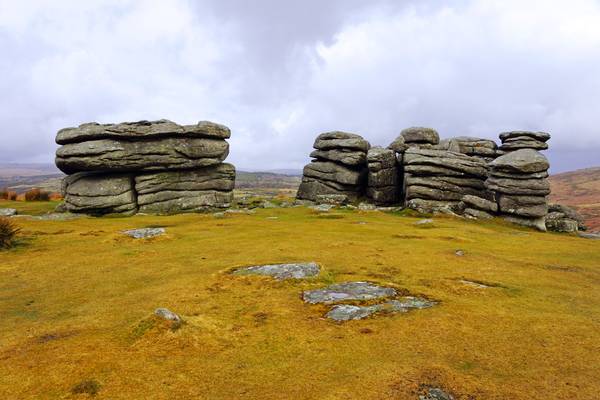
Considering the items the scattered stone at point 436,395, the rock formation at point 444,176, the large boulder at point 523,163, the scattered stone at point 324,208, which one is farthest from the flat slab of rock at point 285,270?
the large boulder at point 523,163

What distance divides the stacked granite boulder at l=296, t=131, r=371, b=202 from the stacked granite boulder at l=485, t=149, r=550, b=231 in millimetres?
22953

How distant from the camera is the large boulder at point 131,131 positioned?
55000mm

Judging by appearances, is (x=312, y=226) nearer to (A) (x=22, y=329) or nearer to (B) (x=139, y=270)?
(B) (x=139, y=270)

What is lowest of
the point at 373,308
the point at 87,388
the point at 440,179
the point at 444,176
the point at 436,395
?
the point at 436,395

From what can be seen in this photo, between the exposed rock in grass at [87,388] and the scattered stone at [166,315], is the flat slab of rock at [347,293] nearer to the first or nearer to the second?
the scattered stone at [166,315]

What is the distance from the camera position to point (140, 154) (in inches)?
2205

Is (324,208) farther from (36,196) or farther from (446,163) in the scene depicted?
(36,196)

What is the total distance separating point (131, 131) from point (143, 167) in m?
5.06

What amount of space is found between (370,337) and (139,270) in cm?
1654

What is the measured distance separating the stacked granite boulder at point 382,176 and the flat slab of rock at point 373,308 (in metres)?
49.6

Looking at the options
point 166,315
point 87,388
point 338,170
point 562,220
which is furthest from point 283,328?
point 338,170

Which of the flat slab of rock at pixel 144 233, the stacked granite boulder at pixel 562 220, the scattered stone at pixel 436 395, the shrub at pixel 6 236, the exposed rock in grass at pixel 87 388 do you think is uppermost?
the shrub at pixel 6 236

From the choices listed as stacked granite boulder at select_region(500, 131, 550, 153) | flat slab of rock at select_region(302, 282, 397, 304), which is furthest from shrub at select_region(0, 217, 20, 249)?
stacked granite boulder at select_region(500, 131, 550, 153)

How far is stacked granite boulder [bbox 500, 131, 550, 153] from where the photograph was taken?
207 ft
